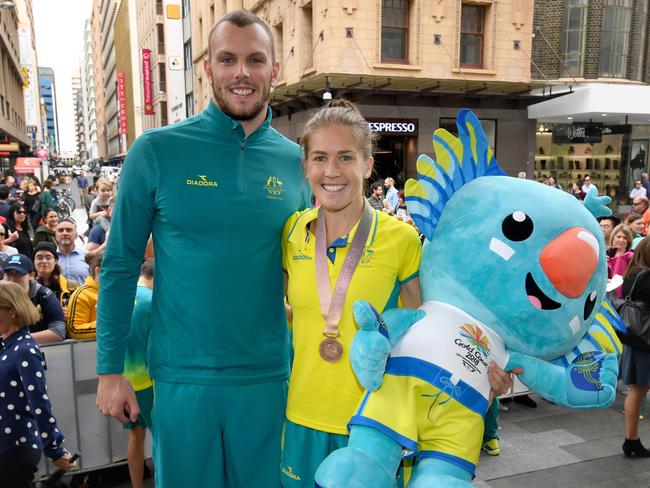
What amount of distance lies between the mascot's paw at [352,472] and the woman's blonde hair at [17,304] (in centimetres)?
237

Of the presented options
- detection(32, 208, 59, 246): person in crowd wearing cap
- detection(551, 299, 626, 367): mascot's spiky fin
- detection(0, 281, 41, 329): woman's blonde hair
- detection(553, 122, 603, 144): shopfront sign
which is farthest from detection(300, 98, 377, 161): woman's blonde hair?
detection(553, 122, 603, 144): shopfront sign

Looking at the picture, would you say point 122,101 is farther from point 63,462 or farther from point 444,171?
point 444,171

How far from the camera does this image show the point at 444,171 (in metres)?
2.22

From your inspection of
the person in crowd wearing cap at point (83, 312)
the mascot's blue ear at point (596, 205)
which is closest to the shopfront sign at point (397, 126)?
the person in crowd wearing cap at point (83, 312)

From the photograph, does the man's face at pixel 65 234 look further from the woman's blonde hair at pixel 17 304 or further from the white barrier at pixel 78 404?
the woman's blonde hair at pixel 17 304

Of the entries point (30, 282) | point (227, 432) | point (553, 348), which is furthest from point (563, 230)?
point (30, 282)

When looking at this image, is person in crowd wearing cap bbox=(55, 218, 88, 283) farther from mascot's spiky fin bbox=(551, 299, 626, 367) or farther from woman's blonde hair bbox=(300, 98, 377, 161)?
mascot's spiky fin bbox=(551, 299, 626, 367)

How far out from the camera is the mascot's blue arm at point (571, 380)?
78.0 inches

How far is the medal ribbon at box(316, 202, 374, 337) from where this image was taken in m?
2.02

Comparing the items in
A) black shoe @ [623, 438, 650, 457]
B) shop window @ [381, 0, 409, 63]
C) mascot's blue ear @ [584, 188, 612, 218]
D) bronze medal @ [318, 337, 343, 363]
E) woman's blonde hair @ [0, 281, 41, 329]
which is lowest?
black shoe @ [623, 438, 650, 457]

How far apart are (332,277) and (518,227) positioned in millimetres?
698

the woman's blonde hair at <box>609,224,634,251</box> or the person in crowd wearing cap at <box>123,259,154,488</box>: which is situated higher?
the woman's blonde hair at <box>609,224,634,251</box>

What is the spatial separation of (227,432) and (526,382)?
46.5 inches

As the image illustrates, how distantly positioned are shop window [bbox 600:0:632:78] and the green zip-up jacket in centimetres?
2326
